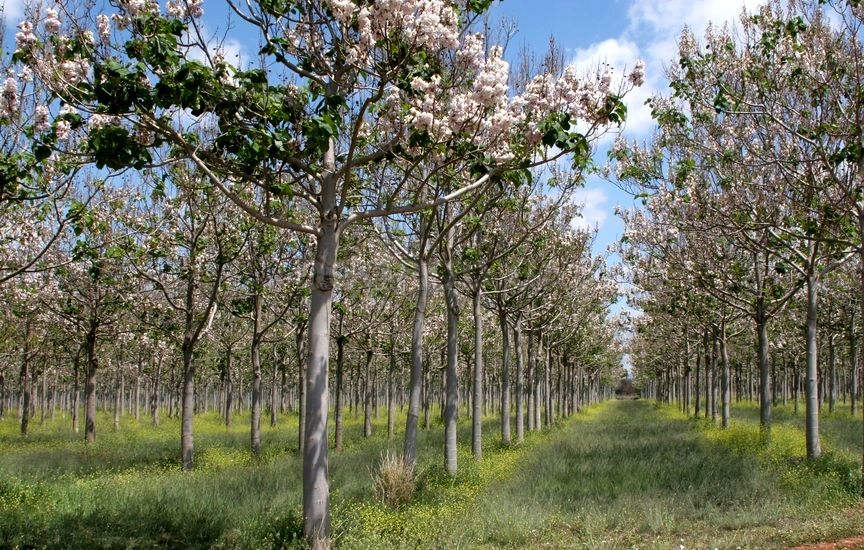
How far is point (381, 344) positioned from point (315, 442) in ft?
63.7

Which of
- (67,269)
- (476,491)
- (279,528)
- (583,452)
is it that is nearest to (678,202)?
(583,452)

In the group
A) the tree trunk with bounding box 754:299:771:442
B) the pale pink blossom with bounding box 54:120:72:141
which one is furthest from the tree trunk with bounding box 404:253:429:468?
the tree trunk with bounding box 754:299:771:442

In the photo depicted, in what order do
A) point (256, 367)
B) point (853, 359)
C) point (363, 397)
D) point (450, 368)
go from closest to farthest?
point (450, 368)
point (256, 367)
point (853, 359)
point (363, 397)

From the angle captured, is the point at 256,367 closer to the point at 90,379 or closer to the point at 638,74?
the point at 90,379

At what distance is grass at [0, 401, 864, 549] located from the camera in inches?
321

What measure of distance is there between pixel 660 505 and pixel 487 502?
278 cm

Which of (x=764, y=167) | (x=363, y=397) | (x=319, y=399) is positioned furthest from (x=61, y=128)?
(x=363, y=397)

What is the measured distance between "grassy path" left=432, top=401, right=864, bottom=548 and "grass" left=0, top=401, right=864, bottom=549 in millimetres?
30

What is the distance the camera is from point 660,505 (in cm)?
1007

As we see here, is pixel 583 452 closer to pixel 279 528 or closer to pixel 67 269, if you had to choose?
pixel 279 528

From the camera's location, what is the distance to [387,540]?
27.2 ft

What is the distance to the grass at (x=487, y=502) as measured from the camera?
816cm

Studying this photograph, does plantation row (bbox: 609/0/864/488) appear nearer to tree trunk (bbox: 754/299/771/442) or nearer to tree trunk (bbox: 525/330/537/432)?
tree trunk (bbox: 754/299/771/442)

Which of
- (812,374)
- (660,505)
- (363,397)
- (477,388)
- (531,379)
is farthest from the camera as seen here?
(363,397)
